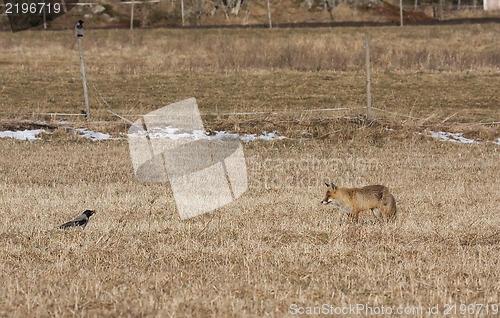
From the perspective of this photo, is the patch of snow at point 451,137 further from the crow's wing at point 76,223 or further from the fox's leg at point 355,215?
the crow's wing at point 76,223

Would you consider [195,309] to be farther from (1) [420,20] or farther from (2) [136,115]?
(1) [420,20]

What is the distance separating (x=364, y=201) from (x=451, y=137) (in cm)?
1186

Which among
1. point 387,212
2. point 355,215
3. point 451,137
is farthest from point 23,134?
point 387,212

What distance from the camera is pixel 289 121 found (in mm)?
23406

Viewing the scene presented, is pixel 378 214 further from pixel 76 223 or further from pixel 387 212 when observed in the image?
pixel 76 223

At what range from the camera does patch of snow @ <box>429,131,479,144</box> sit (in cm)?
2255

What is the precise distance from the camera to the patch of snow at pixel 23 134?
22.1 m

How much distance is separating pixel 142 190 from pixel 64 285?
22.0ft

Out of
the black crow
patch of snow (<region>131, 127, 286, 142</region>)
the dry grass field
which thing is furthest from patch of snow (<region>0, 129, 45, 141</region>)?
the black crow

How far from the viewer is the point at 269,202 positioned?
43.4ft

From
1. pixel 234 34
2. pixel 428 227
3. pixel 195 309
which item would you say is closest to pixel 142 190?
pixel 428 227

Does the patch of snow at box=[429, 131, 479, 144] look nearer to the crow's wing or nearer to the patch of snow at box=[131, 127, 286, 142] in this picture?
the patch of snow at box=[131, 127, 286, 142]

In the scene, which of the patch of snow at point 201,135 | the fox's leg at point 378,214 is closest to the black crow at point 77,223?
the fox's leg at point 378,214

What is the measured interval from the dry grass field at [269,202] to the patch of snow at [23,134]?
0.42 m
